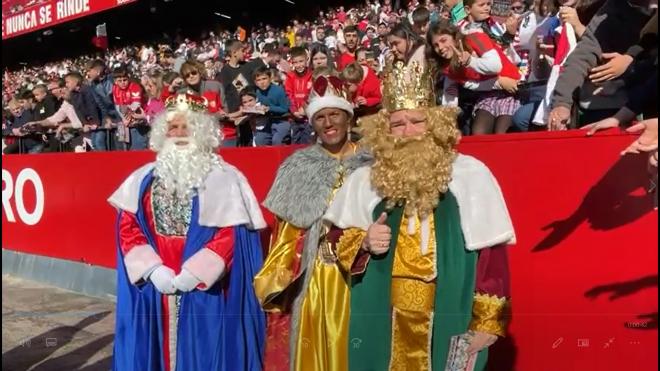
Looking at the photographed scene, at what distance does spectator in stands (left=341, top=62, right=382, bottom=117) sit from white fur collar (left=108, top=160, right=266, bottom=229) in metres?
1.86

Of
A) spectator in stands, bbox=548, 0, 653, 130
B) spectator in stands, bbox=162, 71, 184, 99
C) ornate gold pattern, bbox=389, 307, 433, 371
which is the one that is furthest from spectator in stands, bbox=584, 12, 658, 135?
spectator in stands, bbox=162, 71, 184, 99

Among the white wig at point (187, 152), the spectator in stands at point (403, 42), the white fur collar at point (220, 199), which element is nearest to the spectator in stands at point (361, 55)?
the spectator in stands at point (403, 42)

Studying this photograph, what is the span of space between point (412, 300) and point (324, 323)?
2.01 feet

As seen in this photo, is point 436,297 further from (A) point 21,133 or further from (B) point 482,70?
(A) point 21,133

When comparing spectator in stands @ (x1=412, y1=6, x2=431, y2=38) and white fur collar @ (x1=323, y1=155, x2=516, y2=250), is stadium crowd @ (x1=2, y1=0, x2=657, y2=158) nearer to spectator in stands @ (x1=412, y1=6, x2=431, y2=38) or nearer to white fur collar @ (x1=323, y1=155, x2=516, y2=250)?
spectator in stands @ (x1=412, y1=6, x2=431, y2=38)

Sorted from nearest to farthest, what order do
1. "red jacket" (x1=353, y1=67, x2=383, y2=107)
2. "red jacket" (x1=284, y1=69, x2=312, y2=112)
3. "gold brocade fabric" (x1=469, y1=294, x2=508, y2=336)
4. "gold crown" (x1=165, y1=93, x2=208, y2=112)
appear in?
"gold brocade fabric" (x1=469, y1=294, x2=508, y2=336) → "gold crown" (x1=165, y1=93, x2=208, y2=112) → "red jacket" (x1=353, y1=67, x2=383, y2=107) → "red jacket" (x1=284, y1=69, x2=312, y2=112)

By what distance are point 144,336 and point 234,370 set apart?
532 mm

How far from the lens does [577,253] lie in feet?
12.4

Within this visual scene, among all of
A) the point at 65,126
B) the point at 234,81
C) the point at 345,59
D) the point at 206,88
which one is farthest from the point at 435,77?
the point at 65,126

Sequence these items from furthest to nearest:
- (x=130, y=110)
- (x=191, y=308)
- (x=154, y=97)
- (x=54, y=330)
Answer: (x=130, y=110), (x=154, y=97), (x=54, y=330), (x=191, y=308)

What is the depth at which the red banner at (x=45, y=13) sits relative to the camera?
43.6ft

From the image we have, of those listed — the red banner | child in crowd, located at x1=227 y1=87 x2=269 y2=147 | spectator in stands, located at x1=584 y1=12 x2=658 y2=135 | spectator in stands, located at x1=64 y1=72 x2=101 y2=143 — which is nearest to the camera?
spectator in stands, located at x1=584 y1=12 x2=658 y2=135

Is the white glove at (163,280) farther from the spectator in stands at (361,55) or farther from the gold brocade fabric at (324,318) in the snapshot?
the spectator in stands at (361,55)

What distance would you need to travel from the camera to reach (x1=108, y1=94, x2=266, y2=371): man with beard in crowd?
388 cm
